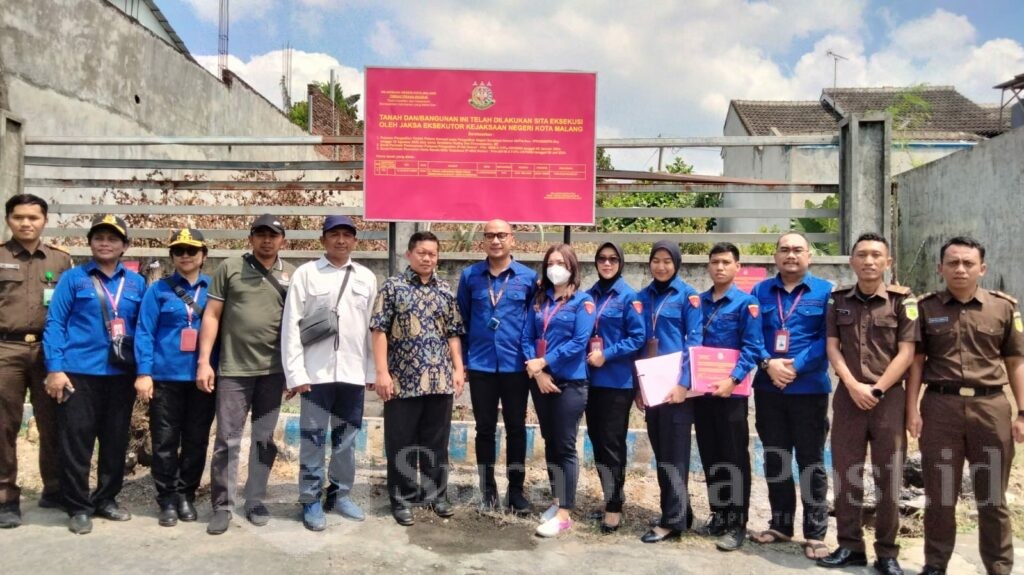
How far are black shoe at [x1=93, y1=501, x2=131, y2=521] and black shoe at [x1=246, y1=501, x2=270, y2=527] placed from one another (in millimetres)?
704

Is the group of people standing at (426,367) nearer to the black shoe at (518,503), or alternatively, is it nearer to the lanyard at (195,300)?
the lanyard at (195,300)

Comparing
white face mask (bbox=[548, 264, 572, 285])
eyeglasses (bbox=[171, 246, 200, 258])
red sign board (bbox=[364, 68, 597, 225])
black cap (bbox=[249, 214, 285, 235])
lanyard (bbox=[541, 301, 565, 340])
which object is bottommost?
lanyard (bbox=[541, 301, 565, 340])

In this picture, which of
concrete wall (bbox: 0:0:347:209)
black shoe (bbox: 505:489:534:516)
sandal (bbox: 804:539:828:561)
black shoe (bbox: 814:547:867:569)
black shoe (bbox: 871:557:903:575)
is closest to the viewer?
black shoe (bbox: 871:557:903:575)

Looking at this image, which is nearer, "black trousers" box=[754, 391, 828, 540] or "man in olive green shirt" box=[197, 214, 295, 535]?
"black trousers" box=[754, 391, 828, 540]

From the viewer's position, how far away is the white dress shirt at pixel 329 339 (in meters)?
4.23

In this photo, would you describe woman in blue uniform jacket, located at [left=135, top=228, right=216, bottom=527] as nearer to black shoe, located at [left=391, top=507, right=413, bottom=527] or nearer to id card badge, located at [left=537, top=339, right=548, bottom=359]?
black shoe, located at [left=391, top=507, right=413, bottom=527]

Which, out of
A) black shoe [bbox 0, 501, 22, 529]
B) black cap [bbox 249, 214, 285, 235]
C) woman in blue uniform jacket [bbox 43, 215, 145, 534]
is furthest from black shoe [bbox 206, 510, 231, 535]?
black cap [bbox 249, 214, 285, 235]

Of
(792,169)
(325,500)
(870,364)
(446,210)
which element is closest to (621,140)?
(446,210)

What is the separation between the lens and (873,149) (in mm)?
6305

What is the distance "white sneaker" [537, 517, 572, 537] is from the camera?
4.27 metres

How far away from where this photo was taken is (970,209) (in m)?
10.1

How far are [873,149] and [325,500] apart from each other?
209 inches

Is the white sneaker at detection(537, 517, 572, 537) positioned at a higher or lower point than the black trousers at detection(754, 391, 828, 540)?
lower

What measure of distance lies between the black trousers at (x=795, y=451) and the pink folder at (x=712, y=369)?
0.19m
